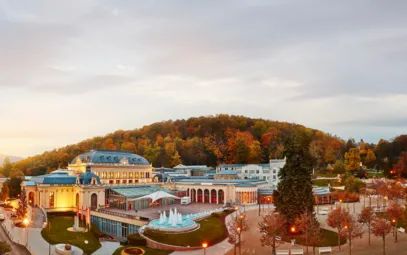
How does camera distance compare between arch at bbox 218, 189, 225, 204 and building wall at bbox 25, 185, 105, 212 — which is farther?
arch at bbox 218, 189, 225, 204

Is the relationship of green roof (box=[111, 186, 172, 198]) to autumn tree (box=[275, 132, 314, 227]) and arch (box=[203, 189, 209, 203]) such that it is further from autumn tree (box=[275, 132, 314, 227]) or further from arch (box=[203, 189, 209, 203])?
autumn tree (box=[275, 132, 314, 227])

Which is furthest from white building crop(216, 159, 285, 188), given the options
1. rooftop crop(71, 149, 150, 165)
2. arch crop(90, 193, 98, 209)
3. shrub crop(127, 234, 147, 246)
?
shrub crop(127, 234, 147, 246)

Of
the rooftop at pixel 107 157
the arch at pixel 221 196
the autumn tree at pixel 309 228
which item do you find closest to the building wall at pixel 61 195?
the rooftop at pixel 107 157

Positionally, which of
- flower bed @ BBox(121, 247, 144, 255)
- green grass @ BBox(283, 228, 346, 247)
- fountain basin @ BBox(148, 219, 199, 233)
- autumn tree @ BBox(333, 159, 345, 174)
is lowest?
green grass @ BBox(283, 228, 346, 247)

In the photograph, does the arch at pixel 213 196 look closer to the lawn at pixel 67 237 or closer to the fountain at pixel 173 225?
the fountain at pixel 173 225

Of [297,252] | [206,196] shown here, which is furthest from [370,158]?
[297,252]

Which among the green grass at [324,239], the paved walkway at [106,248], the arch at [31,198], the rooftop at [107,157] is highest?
the rooftop at [107,157]

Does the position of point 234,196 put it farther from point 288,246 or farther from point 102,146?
point 102,146
